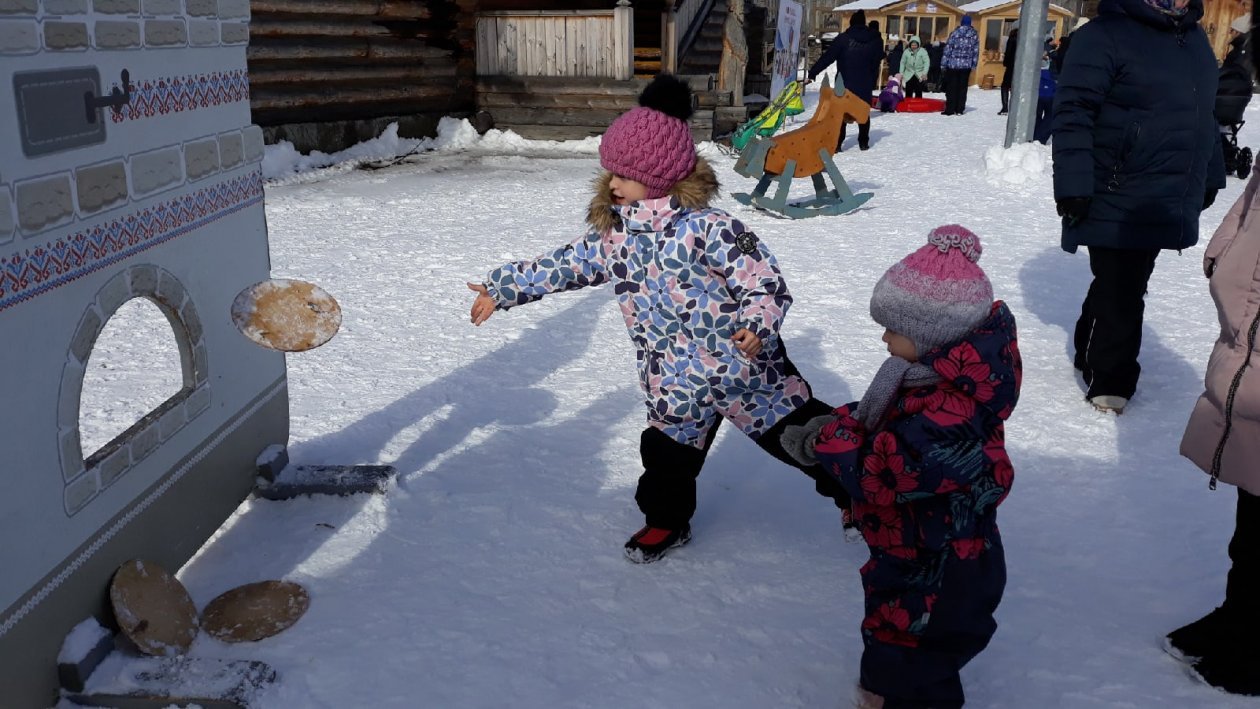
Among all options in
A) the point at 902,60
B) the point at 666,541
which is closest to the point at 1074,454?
the point at 666,541

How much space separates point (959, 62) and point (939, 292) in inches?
601

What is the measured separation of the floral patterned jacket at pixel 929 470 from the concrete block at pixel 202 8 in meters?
1.96

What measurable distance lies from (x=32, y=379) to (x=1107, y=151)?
3.43 m

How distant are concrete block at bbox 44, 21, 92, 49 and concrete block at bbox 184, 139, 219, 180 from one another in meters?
0.46

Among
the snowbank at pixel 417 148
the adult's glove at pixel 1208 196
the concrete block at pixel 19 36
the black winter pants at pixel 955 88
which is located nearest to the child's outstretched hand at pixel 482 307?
the concrete block at pixel 19 36

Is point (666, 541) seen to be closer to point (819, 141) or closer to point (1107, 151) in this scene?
point (1107, 151)

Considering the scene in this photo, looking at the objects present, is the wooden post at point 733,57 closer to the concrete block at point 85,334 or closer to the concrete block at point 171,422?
the concrete block at point 171,422

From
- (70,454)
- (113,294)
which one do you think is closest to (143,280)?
→ (113,294)

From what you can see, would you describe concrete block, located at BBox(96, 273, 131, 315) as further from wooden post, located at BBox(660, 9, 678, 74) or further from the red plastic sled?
the red plastic sled

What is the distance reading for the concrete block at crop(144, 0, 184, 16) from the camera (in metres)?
2.43

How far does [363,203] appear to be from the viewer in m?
7.92

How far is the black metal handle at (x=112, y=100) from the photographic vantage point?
2.18m

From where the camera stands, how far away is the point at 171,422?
102 inches

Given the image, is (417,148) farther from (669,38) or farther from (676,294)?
(676,294)
